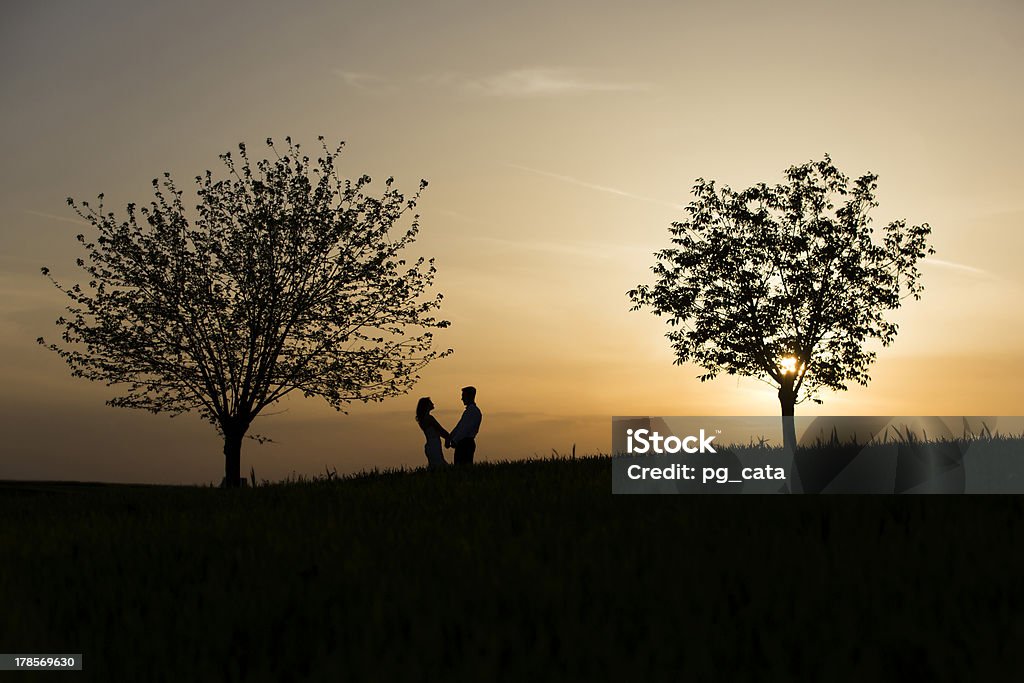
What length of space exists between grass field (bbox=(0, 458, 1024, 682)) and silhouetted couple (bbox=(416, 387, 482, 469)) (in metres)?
7.82

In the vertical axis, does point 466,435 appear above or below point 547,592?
above

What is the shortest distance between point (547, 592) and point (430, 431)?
1447cm

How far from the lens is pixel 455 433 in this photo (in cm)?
2159

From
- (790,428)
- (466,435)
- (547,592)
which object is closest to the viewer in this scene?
(547,592)

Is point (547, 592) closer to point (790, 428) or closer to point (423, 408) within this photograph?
point (423, 408)

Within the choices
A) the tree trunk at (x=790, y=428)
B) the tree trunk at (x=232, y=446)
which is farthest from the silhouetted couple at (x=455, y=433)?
the tree trunk at (x=232, y=446)

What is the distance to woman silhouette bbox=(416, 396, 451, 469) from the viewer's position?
72.7 feet

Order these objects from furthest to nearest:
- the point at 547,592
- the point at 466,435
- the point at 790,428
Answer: the point at 790,428
the point at 466,435
the point at 547,592

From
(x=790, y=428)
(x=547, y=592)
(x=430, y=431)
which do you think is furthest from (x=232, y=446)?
(x=547, y=592)

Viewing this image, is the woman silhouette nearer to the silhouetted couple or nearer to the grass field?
the silhouetted couple

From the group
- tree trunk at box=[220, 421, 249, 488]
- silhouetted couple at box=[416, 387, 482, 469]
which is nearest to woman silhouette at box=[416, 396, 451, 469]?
silhouetted couple at box=[416, 387, 482, 469]

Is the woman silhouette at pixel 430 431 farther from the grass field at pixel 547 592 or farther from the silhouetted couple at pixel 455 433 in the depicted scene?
the grass field at pixel 547 592

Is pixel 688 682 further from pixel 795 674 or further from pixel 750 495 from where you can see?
pixel 750 495

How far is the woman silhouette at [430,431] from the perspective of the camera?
22.2m
